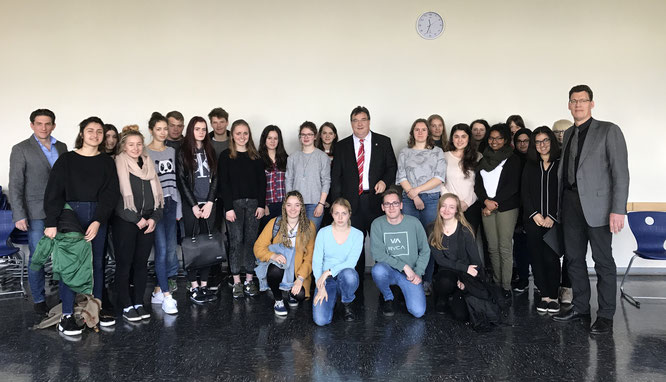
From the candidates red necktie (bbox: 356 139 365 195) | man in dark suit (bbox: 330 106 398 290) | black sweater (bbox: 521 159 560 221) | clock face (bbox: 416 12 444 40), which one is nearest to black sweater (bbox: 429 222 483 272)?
black sweater (bbox: 521 159 560 221)

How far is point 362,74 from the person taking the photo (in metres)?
5.03

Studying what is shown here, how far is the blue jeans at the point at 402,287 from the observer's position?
349 centimetres

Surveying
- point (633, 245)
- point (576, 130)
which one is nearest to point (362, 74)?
point (576, 130)

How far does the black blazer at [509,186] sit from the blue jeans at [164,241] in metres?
2.69

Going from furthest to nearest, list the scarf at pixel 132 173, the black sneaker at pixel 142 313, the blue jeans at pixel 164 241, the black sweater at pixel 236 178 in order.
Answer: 1. the black sweater at pixel 236 178
2. the blue jeans at pixel 164 241
3. the black sneaker at pixel 142 313
4. the scarf at pixel 132 173

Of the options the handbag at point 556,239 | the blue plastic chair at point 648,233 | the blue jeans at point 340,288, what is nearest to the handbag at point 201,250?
the blue jeans at point 340,288

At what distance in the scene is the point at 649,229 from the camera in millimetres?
4035

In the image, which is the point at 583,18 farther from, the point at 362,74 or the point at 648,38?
the point at 362,74

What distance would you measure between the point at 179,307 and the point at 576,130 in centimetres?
331

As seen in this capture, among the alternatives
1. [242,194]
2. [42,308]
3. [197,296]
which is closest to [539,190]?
[242,194]

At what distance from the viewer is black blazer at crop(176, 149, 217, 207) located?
383 cm

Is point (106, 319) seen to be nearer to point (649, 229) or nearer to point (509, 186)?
point (509, 186)

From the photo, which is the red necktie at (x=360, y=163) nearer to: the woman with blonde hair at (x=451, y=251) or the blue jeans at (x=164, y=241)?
the woman with blonde hair at (x=451, y=251)

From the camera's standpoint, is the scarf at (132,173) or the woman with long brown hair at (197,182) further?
the woman with long brown hair at (197,182)
